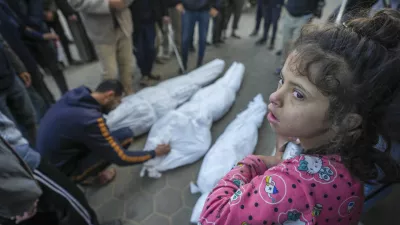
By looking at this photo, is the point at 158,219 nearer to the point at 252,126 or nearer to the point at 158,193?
the point at 158,193

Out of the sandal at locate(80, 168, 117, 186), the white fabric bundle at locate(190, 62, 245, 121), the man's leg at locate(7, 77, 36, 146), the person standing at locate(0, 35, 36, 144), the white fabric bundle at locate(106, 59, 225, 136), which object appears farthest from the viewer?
the white fabric bundle at locate(190, 62, 245, 121)

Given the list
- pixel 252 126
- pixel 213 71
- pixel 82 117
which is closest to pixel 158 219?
pixel 82 117

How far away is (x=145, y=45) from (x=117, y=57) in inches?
17.3

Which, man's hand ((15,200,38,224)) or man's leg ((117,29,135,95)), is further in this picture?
man's leg ((117,29,135,95))

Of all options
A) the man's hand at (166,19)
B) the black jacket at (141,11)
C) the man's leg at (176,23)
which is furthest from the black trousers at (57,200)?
the man's leg at (176,23)

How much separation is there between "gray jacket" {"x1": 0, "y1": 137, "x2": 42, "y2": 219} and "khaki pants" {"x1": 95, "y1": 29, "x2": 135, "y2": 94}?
1.90 m

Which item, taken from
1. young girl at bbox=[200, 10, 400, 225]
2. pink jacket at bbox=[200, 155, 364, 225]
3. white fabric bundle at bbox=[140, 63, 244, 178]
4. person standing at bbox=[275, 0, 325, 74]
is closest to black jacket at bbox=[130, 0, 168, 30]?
white fabric bundle at bbox=[140, 63, 244, 178]

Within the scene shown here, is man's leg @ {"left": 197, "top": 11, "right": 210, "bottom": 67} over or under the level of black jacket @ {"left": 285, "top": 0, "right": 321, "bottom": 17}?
under

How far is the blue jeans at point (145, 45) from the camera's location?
9.87 feet

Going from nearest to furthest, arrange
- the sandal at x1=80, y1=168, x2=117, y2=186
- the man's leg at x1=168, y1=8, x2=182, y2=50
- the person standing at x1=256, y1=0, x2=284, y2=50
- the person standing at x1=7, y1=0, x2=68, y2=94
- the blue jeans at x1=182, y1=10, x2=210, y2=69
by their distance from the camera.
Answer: the sandal at x1=80, y1=168, x2=117, y2=186
the person standing at x1=7, y1=0, x2=68, y2=94
the blue jeans at x1=182, y1=10, x2=210, y2=69
the man's leg at x1=168, y1=8, x2=182, y2=50
the person standing at x1=256, y1=0, x2=284, y2=50

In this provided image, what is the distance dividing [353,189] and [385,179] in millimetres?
243

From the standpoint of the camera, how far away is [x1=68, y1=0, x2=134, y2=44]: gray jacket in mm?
2252

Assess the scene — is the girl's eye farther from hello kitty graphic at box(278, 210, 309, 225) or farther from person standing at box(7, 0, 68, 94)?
person standing at box(7, 0, 68, 94)

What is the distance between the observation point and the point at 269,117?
68 cm
